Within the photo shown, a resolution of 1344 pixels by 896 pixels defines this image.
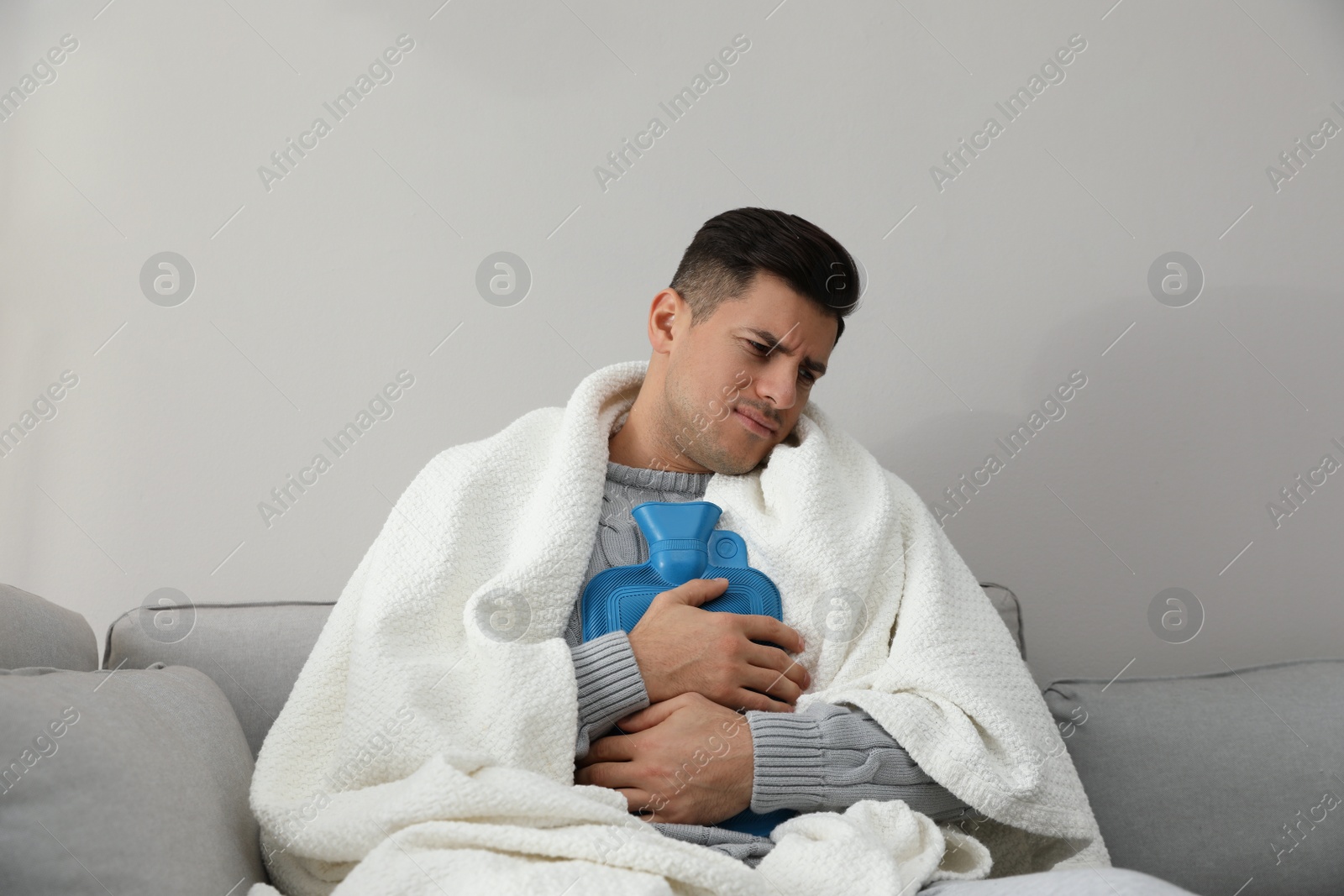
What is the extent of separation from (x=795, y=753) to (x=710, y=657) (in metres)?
0.14

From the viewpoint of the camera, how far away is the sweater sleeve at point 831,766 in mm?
1067

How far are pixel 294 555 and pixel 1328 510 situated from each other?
1805 mm

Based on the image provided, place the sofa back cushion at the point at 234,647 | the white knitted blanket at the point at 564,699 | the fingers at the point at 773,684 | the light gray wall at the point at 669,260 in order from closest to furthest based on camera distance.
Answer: the white knitted blanket at the point at 564,699
the fingers at the point at 773,684
the sofa back cushion at the point at 234,647
the light gray wall at the point at 669,260

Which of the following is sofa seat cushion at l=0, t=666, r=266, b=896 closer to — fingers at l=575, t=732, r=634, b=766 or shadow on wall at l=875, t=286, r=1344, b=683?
fingers at l=575, t=732, r=634, b=766

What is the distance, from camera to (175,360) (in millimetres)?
1630

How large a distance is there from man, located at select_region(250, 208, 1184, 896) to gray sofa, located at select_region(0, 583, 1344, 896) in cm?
9

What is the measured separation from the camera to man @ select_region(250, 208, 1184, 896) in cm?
89

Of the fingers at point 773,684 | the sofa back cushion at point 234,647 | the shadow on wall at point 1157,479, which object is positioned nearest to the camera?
the fingers at point 773,684

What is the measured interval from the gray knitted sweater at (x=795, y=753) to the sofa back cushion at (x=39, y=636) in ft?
1.89

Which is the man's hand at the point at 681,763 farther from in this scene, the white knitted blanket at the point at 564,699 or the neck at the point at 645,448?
the neck at the point at 645,448

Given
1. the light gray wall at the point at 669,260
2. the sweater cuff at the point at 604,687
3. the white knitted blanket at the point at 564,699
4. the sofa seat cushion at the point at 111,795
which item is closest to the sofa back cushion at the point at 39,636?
the sofa seat cushion at the point at 111,795

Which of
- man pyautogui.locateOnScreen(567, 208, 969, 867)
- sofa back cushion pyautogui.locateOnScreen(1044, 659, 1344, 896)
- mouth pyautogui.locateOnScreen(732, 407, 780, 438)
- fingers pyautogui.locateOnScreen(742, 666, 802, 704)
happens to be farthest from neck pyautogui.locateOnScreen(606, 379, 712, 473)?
sofa back cushion pyautogui.locateOnScreen(1044, 659, 1344, 896)

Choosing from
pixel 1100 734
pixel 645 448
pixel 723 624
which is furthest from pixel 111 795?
pixel 1100 734

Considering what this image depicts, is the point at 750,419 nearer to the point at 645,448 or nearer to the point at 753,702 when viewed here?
the point at 645,448
